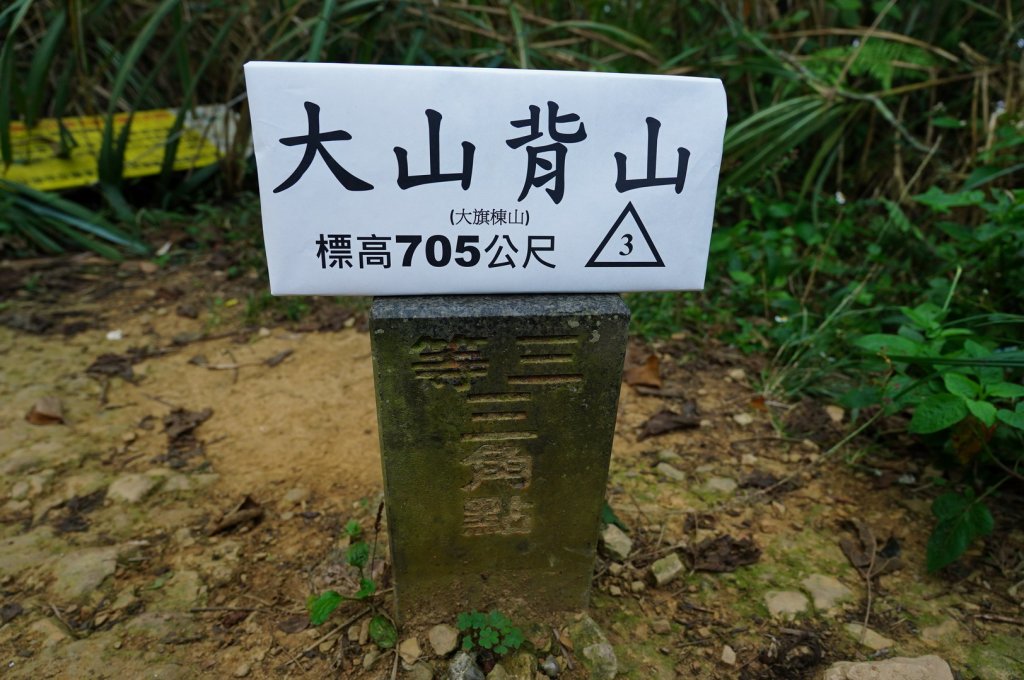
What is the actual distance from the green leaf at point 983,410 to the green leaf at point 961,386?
0.13 ft

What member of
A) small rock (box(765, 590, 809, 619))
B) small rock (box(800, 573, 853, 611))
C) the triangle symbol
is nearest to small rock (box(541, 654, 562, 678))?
small rock (box(765, 590, 809, 619))

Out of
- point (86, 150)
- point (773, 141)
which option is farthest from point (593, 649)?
point (86, 150)

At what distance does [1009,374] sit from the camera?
168 cm

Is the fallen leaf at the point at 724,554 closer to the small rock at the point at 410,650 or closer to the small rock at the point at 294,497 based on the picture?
the small rock at the point at 410,650

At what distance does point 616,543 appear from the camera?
1.53 metres

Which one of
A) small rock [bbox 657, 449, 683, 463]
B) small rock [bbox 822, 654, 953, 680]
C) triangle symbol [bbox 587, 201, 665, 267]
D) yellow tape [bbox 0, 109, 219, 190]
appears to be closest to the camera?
triangle symbol [bbox 587, 201, 665, 267]

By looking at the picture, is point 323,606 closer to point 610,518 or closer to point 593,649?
point 593,649

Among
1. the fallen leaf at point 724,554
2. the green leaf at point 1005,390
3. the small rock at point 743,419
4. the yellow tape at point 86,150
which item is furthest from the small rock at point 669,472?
the yellow tape at point 86,150

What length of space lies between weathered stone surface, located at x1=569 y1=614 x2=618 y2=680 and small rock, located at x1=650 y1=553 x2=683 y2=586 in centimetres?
21

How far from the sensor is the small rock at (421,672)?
1243 mm

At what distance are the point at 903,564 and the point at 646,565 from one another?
643mm

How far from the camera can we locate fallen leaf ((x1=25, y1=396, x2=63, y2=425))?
196 centimetres

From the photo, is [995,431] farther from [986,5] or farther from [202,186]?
[202,186]

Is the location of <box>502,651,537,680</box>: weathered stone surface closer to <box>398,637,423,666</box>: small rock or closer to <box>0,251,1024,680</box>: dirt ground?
<box>0,251,1024,680</box>: dirt ground
